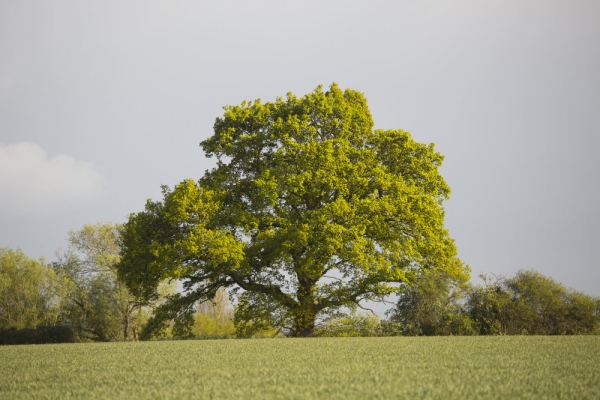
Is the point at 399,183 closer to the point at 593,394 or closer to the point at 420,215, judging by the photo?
the point at 420,215

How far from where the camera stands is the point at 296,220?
24.0 m

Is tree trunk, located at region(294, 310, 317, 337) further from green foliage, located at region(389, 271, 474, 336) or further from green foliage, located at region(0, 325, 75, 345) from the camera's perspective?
green foliage, located at region(0, 325, 75, 345)

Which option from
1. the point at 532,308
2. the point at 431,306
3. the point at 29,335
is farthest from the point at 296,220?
the point at 29,335

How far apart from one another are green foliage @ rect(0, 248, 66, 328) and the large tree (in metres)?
16.7

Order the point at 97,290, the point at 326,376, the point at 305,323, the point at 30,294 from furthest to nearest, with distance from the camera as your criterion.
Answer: the point at 97,290 → the point at 30,294 → the point at 305,323 → the point at 326,376

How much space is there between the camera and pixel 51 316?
129 feet

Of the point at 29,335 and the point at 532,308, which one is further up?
the point at 532,308

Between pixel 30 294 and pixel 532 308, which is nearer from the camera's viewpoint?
pixel 532 308

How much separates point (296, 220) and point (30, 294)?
25.5 metres

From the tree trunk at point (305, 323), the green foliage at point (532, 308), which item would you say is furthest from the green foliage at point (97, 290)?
the green foliage at point (532, 308)

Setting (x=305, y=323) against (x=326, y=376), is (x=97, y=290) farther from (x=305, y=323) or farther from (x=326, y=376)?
(x=326, y=376)

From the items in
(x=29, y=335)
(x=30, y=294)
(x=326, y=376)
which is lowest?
(x=326, y=376)

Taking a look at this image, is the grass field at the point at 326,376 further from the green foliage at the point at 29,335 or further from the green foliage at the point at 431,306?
the green foliage at the point at 29,335

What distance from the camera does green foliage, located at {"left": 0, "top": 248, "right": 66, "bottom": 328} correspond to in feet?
131
